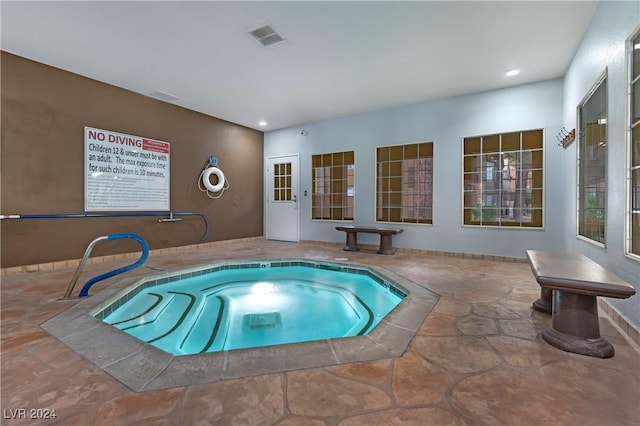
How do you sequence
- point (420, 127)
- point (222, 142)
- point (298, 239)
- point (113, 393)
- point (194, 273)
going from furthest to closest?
point (298, 239)
point (222, 142)
point (420, 127)
point (194, 273)
point (113, 393)

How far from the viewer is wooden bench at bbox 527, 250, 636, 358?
57.2 inches

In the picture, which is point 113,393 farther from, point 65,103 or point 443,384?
point 65,103

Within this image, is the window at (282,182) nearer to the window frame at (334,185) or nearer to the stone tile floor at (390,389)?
the window frame at (334,185)

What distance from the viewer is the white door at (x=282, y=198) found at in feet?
20.7

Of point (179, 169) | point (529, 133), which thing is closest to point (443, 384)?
point (529, 133)

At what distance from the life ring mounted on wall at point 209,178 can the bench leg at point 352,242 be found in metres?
2.70

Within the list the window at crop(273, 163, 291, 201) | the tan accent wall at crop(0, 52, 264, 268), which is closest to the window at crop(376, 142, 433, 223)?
the window at crop(273, 163, 291, 201)

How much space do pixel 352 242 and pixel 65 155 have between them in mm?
4432

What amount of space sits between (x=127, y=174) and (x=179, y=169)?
86cm

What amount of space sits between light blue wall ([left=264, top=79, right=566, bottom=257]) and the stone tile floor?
2.45 m

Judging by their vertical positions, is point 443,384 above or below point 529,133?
below

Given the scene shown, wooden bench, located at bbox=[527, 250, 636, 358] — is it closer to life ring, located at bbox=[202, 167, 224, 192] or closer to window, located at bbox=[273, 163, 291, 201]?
life ring, located at bbox=[202, 167, 224, 192]

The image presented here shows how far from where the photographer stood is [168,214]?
483 cm

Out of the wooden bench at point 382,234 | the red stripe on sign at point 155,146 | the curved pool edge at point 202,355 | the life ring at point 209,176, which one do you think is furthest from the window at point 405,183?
the red stripe on sign at point 155,146
